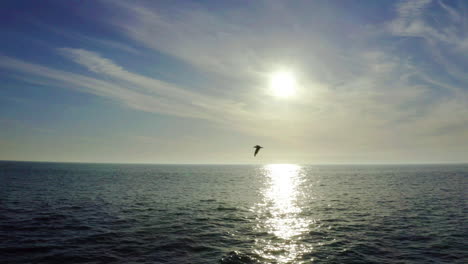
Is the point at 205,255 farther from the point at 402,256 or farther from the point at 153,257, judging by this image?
the point at 402,256

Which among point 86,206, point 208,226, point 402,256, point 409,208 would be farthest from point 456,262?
point 86,206

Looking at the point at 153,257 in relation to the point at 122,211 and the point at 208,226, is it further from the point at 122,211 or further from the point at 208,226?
the point at 122,211

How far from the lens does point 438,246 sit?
26.5 m

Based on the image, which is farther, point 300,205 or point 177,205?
point 300,205

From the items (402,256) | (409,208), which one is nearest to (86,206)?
(402,256)

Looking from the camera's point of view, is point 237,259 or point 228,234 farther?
point 228,234

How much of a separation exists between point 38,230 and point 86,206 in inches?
669

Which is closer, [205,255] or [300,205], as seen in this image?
[205,255]

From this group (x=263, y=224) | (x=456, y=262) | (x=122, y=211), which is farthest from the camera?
(x=122, y=211)

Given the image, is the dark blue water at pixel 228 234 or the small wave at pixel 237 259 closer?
the small wave at pixel 237 259

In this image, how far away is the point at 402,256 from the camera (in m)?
23.6

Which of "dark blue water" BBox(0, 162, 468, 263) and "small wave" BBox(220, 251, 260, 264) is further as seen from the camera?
"dark blue water" BBox(0, 162, 468, 263)

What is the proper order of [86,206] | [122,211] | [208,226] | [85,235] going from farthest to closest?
[86,206] → [122,211] → [208,226] → [85,235]

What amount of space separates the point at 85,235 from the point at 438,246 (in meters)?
35.9
